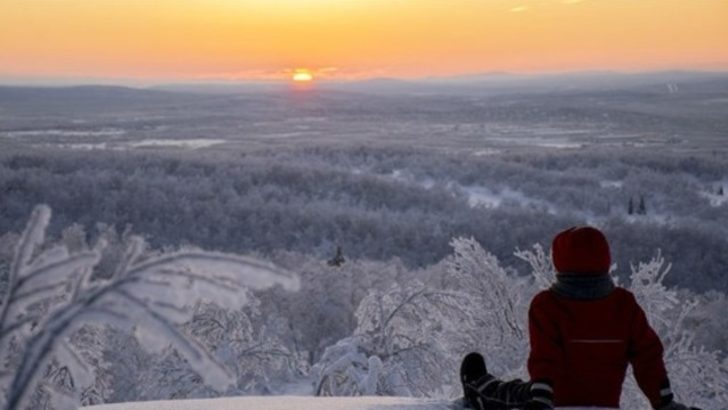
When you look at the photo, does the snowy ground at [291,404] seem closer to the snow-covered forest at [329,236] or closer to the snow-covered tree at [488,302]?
the snow-covered forest at [329,236]

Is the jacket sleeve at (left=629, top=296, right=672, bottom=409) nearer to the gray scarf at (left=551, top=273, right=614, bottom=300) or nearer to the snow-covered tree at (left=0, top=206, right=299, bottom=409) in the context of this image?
the gray scarf at (left=551, top=273, right=614, bottom=300)

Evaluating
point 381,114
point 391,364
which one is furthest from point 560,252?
point 381,114

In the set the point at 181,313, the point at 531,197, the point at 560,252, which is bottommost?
the point at 531,197

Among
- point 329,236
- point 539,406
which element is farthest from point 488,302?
point 329,236

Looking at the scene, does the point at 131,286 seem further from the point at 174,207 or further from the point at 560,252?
the point at 174,207

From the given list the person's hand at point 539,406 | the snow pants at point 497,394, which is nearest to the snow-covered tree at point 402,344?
the snow pants at point 497,394
